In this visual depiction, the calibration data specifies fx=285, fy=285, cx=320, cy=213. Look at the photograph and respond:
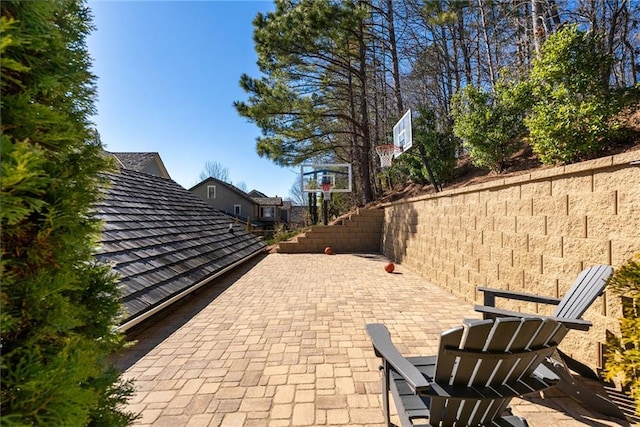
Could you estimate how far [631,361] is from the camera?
1330mm

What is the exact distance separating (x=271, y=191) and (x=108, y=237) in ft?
133

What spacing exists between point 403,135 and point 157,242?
24.9 ft

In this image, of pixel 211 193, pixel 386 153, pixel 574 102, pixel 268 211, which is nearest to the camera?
pixel 574 102

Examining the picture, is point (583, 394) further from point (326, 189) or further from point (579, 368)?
point (326, 189)

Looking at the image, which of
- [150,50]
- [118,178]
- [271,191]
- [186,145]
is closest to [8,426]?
[118,178]

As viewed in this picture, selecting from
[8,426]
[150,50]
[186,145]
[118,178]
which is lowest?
[8,426]

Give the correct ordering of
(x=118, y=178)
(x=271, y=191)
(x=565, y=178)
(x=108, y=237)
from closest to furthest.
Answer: (x=565, y=178)
(x=108, y=237)
(x=118, y=178)
(x=271, y=191)

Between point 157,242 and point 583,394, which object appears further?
point 157,242

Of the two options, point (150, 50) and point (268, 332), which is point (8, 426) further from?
point (150, 50)

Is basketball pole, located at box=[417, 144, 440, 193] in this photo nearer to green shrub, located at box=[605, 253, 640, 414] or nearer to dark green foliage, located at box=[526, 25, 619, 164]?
dark green foliage, located at box=[526, 25, 619, 164]

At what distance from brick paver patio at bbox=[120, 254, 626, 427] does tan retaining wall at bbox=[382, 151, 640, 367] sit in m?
0.65

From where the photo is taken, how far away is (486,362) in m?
1.36

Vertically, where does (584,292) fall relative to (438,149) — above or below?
below

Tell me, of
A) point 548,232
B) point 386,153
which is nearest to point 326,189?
point 386,153
